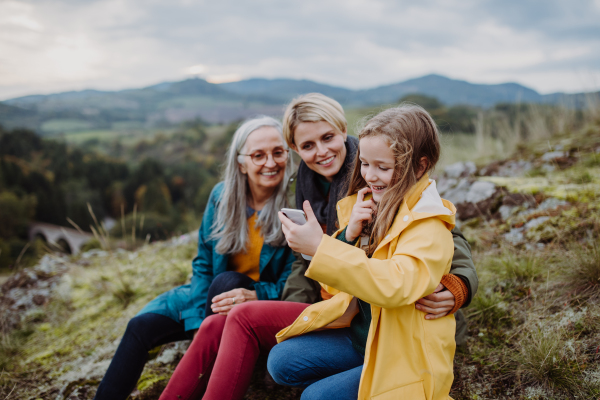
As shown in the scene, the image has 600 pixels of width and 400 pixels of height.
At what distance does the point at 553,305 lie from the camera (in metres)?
2.09

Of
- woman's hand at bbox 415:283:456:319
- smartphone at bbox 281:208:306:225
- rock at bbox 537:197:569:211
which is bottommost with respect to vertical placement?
woman's hand at bbox 415:283:456:319

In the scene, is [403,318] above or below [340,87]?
below

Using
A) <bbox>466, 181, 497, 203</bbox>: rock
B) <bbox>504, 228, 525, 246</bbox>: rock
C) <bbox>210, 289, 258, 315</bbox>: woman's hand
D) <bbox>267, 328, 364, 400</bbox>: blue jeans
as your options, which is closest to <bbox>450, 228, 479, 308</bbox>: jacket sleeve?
<bbox>267, 328, 364, 400</bbox>: blue jeans

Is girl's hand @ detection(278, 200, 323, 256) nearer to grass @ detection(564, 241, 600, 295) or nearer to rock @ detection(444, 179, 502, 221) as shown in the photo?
grass @ detection(564, 241, 600, 295)

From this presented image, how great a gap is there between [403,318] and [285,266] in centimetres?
120

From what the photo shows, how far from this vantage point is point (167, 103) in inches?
4621

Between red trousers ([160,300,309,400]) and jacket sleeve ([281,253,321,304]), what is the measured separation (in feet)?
0.50

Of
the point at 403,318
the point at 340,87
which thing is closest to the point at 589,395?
the point at 403,318

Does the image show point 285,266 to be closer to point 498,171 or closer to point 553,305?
point 553,305

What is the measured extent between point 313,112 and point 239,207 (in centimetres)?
91

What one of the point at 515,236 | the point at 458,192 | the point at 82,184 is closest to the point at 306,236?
the point at 515,236

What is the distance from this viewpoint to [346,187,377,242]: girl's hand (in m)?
1.46

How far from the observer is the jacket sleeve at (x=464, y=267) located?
62.8 inches

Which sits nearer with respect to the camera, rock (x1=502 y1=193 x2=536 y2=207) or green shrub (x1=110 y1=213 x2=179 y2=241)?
rock (x1=502 y1=193 x2=536 y2=207)
